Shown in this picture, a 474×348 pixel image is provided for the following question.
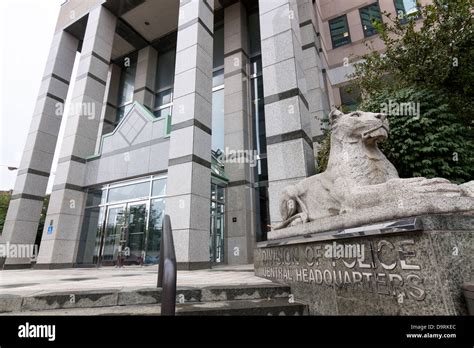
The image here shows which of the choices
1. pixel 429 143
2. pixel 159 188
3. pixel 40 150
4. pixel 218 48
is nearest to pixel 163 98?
pixel 218 48

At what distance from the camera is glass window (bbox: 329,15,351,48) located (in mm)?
15430

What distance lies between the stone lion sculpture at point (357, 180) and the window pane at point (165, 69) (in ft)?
49.8

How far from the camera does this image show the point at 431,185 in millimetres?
2385

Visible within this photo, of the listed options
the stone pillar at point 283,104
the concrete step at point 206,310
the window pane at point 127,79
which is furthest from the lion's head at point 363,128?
the window pane at point 127,79

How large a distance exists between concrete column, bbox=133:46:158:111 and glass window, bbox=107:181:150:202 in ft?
20.9

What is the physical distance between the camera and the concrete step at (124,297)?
2.72 metres

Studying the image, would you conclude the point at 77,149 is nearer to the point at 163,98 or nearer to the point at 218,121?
the point at 163,98

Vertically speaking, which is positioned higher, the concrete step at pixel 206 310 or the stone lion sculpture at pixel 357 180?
the stone lion sculpture at pixel 357 180

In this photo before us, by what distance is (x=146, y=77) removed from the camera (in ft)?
54.9
